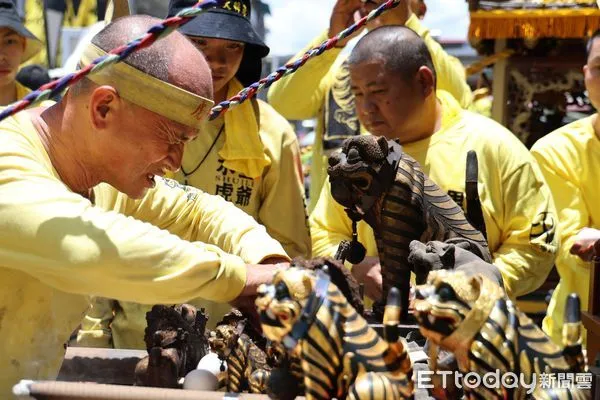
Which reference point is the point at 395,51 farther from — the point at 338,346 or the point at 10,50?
the point at 10,50

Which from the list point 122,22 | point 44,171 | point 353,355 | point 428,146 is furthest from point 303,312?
point 428,146

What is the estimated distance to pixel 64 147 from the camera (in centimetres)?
236

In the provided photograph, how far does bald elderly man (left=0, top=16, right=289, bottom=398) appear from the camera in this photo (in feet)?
6.68

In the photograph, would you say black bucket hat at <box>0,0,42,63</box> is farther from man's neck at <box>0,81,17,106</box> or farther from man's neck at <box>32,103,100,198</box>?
man's neck at <box>32,103,100,198</box>

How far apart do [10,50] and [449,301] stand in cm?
378

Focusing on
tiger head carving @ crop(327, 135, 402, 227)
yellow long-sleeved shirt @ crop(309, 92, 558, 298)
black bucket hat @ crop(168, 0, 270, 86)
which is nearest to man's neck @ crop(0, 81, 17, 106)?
black bucket hat @ crop(168, 0, 270, 86)

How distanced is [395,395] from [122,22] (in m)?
1.09

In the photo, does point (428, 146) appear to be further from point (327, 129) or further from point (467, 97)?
point (467, 97)

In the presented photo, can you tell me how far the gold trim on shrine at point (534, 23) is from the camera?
5.74 meters

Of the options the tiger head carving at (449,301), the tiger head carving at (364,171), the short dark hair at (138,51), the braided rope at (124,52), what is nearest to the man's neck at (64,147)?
the short dark hair at (138,51)

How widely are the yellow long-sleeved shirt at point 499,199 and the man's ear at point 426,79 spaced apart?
0.15 metres

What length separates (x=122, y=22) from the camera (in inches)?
94.1

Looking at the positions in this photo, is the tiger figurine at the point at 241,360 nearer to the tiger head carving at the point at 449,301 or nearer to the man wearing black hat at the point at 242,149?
the tiger head carving at the point at 449,301

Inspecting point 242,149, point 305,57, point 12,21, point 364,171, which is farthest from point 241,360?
point 12,21
